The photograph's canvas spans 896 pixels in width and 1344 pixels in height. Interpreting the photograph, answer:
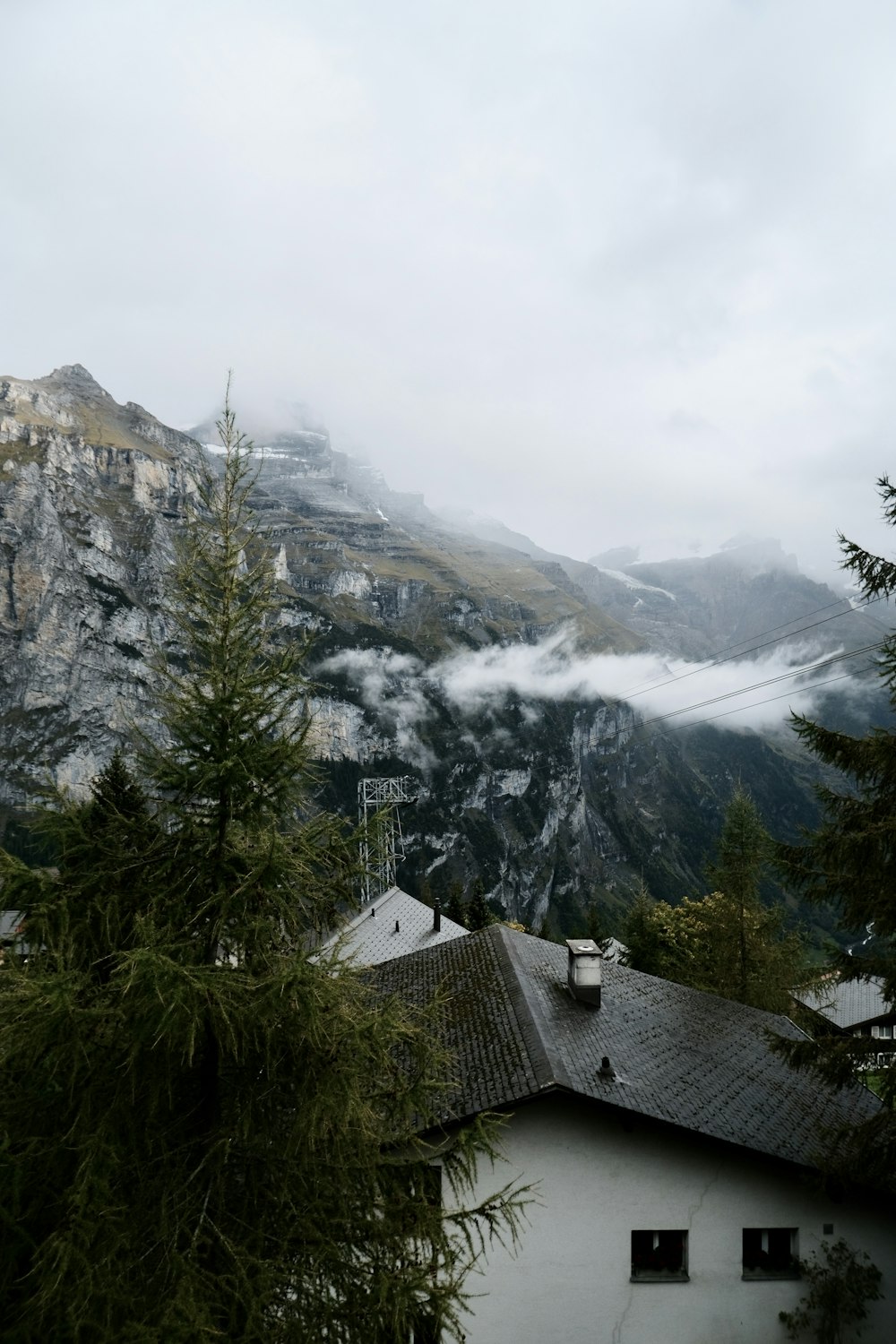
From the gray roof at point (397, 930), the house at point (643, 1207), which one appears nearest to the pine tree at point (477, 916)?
the gray roof at point (397, 930)

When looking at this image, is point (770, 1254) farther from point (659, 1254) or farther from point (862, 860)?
point (862, 860)

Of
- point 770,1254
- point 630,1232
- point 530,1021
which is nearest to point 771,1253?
point 770,1254

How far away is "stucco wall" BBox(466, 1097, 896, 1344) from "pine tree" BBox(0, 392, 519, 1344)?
604 cm

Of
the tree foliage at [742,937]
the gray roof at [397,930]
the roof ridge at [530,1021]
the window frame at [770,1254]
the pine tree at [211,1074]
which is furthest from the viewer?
the gray roof at [397,930]

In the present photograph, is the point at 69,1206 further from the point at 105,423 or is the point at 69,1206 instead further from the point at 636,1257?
the point at 105,423

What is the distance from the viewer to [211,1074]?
5.95 metres

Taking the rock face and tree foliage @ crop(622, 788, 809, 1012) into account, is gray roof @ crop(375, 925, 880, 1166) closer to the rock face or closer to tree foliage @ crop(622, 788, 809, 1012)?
tree foliage @ crop(622, 788, 809, 1012)

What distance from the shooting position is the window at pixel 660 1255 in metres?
11.1

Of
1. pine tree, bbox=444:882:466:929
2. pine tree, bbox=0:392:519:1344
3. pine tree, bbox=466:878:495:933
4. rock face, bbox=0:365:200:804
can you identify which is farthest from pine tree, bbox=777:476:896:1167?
rock face, bbox=0:365:200:804

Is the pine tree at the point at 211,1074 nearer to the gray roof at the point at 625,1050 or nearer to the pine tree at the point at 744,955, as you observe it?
the gray roof at the point at 625,1050

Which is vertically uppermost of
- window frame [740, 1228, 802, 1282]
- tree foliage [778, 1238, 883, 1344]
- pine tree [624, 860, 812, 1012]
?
pine tree [624, 860, 812, 1012]

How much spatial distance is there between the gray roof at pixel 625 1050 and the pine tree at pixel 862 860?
0.83m

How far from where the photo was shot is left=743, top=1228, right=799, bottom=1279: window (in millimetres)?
11477

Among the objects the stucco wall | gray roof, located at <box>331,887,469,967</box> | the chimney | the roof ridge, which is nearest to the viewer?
the stucco wall
